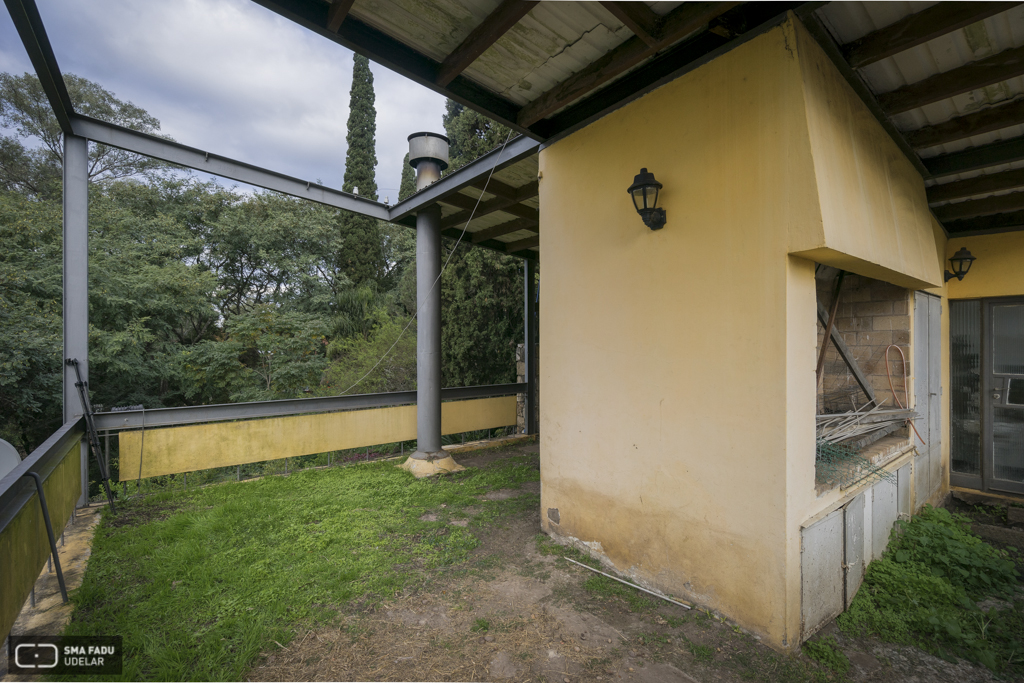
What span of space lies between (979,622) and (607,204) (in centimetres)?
325

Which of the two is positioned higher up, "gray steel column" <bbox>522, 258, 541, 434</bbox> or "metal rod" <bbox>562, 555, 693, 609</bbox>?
"gray steel column" <bbox>522, 258, 541, 434</bbox>

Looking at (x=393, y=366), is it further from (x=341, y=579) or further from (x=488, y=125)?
(x=341, y=579)

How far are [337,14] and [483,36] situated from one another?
754 millimetres

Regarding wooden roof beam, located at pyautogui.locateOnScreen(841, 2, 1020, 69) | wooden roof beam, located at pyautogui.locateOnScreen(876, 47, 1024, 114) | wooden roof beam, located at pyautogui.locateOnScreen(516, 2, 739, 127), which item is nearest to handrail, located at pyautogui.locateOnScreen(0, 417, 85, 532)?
wooden roof beam, located at pyautogui.locateOnScreen(516, 2, 739, 127)

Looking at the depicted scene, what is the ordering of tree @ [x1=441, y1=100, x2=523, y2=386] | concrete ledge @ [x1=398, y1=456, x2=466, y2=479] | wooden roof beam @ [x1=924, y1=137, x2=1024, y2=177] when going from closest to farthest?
wooden roof beam @ [x1=924, y1=137, x2=1024, y2=177] < concrete ledge @ [x1=398, y1=456, x2=466, y2=479] < tree @ [x1=441, y1=100, x2=523, y2=386]

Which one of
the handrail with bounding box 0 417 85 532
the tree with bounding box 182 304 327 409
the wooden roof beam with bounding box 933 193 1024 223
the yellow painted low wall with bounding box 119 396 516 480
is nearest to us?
the handrail with bounding box 0 417 85 532

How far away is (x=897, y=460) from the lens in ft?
10.7

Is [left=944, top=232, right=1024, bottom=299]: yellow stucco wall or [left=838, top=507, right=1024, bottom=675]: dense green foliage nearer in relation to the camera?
[left=838, top=507, right=1024, bottom=675]: dense green foliage

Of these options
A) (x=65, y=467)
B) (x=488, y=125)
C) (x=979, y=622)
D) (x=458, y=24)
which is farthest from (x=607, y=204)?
(x=488, y=125)

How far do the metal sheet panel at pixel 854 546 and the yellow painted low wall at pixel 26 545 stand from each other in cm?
401

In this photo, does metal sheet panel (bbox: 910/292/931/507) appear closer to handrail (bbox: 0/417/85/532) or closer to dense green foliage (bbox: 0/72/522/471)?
handrail (bbox: 0/417/85/532)

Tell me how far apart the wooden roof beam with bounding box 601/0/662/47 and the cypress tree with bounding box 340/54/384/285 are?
11537mm

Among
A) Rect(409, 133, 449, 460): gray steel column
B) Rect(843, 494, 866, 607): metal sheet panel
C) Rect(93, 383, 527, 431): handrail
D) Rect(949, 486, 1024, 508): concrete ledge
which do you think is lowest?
Rect(949, 486, 1024, 508): concrete ledge

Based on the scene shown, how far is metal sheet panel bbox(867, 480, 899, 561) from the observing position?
2764 millimetres
